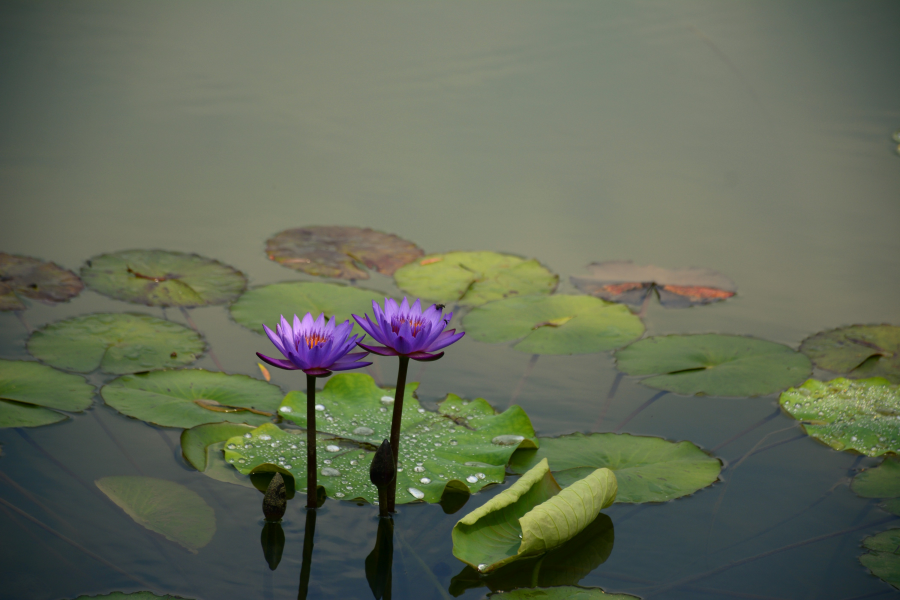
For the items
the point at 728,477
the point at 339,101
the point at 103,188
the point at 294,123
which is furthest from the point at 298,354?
the point at 339,101

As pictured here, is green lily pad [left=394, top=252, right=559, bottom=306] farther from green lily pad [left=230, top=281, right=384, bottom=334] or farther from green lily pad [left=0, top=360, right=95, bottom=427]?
green lily pad [left=0, top=360, right=95, bottom=427]

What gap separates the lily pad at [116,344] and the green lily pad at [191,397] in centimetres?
9

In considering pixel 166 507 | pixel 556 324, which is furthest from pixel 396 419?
pixel 556 324

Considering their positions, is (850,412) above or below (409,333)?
below

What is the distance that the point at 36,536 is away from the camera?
1.29m

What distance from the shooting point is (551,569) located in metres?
1.27

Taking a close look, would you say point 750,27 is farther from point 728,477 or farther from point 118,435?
point 118,435

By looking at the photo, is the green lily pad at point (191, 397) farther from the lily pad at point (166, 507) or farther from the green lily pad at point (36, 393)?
the lily pad at point (166, 507)

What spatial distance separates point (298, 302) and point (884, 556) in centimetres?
162

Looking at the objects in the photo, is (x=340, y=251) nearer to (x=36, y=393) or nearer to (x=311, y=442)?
(x=36, y=393)

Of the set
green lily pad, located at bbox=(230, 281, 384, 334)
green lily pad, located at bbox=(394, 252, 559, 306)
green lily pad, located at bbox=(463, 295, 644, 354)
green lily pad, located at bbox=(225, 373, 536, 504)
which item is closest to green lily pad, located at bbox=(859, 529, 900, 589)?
green lily pad, located at bbox=(225, 373, 536, 504)

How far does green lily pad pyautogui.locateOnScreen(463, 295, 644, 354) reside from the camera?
6.79 feet

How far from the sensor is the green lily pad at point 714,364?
1.90 metres

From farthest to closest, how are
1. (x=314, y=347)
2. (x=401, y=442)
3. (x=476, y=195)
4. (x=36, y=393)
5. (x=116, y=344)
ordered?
(x=476, y=195)
(x=116, y=344)
(x=36, y=393)
(x=401, y=442)
(x=314, y=347)
